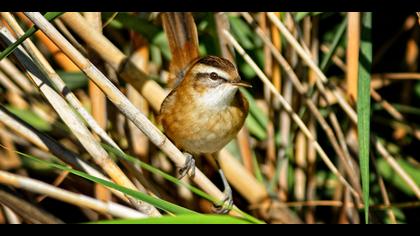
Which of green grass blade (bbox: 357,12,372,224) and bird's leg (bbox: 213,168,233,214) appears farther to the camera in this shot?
bird's leg (bbox: 213,168,233,214)

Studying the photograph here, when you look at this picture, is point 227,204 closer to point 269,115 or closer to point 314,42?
point 269,115

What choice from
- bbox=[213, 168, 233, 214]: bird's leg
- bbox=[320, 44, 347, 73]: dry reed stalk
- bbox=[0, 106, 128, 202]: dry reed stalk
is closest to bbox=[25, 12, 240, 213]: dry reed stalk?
bbox=[0, 106, 128, 202]: dry reed stalk

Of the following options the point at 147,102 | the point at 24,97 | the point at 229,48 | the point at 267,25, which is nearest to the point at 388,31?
the point at 267,25

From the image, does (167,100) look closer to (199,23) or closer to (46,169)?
(199,23)

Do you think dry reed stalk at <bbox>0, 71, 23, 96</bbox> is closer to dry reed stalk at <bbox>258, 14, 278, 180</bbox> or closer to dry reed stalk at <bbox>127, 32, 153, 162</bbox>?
dry reed stalk at <bbox>127, 32, 153, 162</bbox>

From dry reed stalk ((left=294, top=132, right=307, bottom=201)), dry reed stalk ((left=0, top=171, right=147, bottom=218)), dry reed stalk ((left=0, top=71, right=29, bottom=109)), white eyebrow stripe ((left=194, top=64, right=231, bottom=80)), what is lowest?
dry reed stalk ((left=0, top=171, right=147, bottom=218))

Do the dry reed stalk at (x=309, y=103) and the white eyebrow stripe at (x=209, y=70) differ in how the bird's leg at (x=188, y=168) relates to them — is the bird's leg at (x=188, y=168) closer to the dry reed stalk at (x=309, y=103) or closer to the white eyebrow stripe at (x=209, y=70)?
the white eyebrow stripe at (x=209, y=70)

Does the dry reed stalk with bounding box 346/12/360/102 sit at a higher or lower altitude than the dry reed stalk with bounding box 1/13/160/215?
higher
